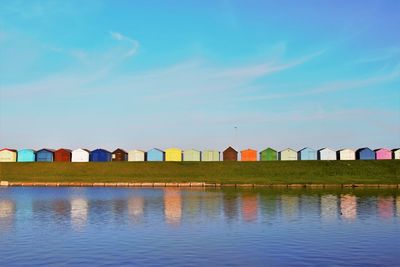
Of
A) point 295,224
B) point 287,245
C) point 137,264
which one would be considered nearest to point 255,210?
point 295,224

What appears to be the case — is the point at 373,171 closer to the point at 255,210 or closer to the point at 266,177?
the point at 266,177

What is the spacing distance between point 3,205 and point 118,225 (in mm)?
28841

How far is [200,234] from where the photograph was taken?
4138 centimetres

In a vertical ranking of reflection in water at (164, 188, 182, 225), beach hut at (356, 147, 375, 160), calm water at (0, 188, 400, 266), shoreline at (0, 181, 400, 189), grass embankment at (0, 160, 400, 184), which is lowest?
calm water at (0, 188, 400, 266)

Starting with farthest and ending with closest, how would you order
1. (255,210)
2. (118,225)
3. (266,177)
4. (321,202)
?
(266,177) < (321,202) < (255,210) < (118,225)

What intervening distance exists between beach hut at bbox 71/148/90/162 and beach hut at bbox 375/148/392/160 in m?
97.0

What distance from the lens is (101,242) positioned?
37.2 metres

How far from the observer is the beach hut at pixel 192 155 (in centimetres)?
16888

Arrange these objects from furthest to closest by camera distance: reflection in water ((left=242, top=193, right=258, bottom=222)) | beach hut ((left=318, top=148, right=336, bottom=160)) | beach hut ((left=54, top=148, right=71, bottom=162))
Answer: beach hut ((left=54, top=148, right=71, bottom=162)) → beach hut ((left=318, top=148, right=336, bottom=160)) → reflection in water ((left=242, top=193, right=258, bottom=222))

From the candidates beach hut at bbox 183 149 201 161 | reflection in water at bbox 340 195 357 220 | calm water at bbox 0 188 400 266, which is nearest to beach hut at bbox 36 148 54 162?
beach hut at bbox 183 149 201 161

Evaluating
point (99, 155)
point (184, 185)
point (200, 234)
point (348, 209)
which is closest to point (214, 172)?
point (184, 185)

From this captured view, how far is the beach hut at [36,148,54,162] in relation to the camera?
562 ft

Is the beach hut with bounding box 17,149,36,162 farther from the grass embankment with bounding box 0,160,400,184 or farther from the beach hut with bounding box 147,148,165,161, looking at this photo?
the beach hut with bounding box 147,148,165,161

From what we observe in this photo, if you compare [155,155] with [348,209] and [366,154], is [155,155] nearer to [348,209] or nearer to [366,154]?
[366,154]
